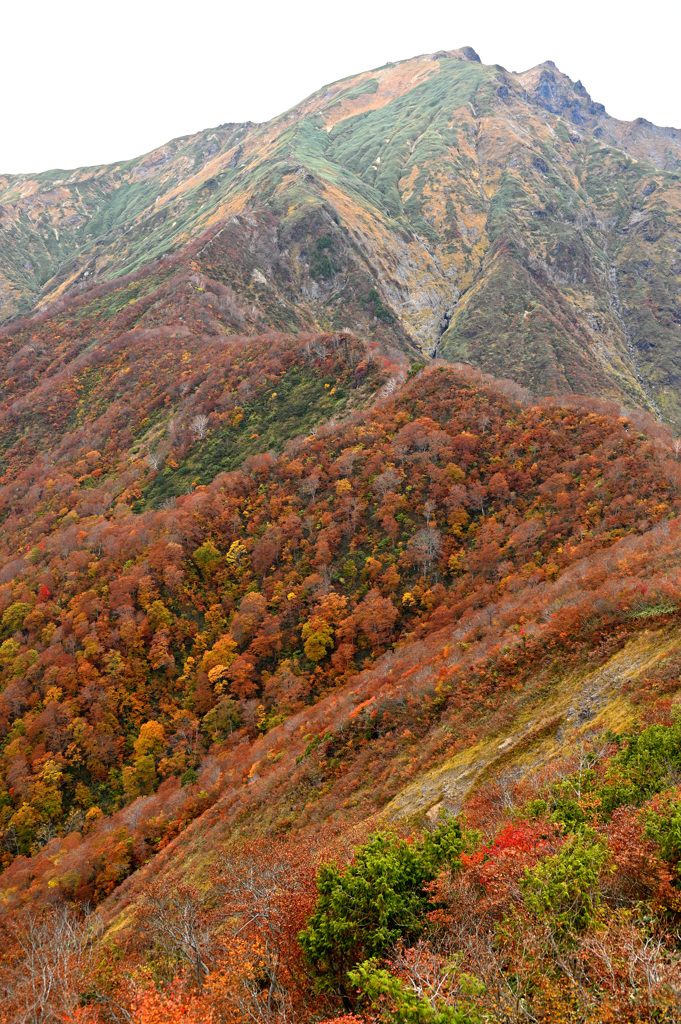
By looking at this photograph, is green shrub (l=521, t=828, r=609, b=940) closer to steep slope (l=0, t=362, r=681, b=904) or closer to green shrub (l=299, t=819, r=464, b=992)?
green shrub (l=299, t=819, r=464, b=992)

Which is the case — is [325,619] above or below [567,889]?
below

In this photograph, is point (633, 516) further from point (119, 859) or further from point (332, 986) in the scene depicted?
point (119, 859)

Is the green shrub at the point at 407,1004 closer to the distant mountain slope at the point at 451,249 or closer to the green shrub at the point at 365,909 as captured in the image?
the green shrub at the point at 365,909

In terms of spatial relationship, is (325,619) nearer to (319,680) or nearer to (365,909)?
(319,680)

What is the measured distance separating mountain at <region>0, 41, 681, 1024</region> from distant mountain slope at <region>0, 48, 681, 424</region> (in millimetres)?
17902

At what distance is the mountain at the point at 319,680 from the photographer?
31.5 feet

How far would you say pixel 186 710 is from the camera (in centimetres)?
3888

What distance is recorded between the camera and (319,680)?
36.6 m

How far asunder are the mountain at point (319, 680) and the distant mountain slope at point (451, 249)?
17.9 metres

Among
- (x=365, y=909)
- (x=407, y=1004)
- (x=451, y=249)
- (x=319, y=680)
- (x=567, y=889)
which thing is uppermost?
(x=451, y=249)

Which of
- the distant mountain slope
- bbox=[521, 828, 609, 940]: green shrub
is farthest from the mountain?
the distant mountain slope

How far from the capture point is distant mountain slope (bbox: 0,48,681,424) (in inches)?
4771

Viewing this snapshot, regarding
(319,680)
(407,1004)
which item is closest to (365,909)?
(407,1004)

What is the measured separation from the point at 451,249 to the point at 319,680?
151100 mm
